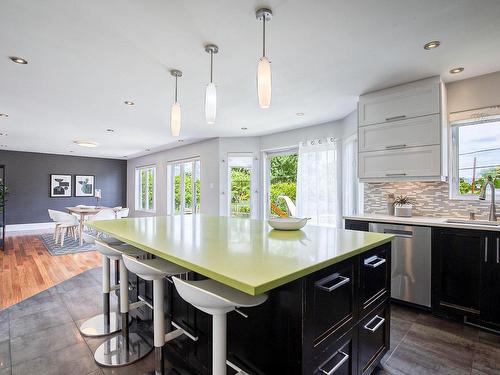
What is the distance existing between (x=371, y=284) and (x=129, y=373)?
5.54 feet

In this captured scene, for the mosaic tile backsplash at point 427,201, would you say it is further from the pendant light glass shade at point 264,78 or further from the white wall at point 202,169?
the white wall at point 202,169

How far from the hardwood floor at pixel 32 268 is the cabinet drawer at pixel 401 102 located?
4.49 m

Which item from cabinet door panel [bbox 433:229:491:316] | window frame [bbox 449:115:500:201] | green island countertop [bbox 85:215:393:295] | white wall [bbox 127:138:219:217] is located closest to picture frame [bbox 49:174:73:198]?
white wall [bbox 127:138:219:217]

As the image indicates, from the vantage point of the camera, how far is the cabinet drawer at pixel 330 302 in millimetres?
1124

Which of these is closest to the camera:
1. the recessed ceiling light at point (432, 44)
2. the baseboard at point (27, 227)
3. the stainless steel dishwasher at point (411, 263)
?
the recessed ceiling light at point (432, 44)

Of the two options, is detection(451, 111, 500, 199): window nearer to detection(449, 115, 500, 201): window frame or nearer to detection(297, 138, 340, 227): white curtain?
detection(449, 115, 500, 201): window frame

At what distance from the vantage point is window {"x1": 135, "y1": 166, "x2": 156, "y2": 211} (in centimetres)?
866

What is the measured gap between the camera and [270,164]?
5.68m

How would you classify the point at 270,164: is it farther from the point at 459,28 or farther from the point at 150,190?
the point at 150,190

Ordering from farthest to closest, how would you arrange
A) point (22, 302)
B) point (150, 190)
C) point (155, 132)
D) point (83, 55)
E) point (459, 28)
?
point (150, 190) → point (155, 132) → point (22, 302) → point (83, 55) → point (459, 28)

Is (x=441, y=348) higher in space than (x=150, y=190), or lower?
lower

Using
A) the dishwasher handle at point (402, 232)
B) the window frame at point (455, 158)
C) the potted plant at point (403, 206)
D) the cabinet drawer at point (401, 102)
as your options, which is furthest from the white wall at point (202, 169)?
the window frame at point (455, 158)

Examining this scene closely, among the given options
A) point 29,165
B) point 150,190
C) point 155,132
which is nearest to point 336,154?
point 155,132

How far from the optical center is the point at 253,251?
1320 mm
